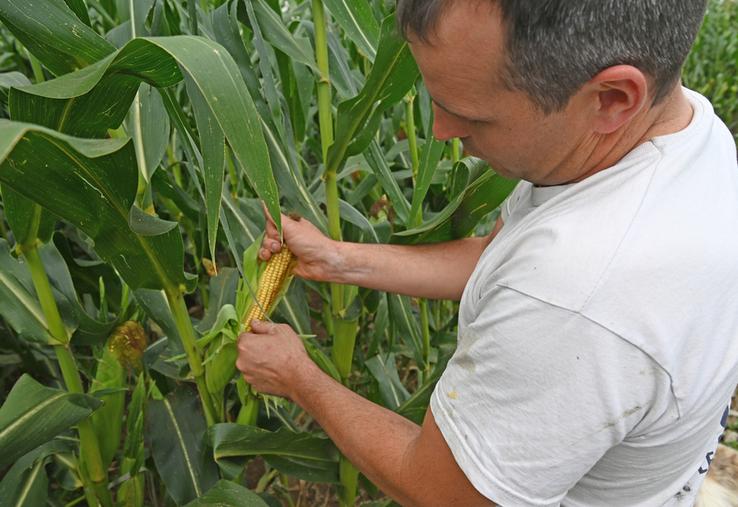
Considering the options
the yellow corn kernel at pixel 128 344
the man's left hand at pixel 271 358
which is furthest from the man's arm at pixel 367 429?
the yellow corn kernel at pixel 128 344

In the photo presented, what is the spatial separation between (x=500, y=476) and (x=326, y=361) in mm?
543

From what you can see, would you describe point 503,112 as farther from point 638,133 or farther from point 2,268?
point 2,268

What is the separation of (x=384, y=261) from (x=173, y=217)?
0.74 m

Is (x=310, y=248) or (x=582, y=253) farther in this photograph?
(x=310, y=248)

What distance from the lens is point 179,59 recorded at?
0.79m

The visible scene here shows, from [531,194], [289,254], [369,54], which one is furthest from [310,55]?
[531,194]

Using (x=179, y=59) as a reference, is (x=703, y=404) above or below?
below

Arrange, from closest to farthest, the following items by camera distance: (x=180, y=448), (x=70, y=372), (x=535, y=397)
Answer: (x=535, y=397) → (x=70, y=372) → (x=180, y=448)

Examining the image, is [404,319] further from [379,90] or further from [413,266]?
[379,90]

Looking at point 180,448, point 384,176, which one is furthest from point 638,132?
point 180,448

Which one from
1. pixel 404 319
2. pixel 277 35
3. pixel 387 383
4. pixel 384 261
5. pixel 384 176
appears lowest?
pixel 387 383

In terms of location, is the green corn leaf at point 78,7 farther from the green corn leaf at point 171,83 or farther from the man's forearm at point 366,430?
the man's forearm at point 366,430

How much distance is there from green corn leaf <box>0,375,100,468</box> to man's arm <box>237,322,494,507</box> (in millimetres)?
292

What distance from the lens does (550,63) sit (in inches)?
32.5
